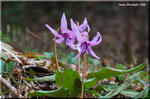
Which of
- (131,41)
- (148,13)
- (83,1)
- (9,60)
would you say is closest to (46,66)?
(9,60)

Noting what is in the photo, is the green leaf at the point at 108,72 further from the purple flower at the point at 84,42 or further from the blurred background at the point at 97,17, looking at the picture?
the blurred background at the point at 97,17

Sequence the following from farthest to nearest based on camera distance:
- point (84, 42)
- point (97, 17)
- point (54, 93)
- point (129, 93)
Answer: point (97, 17)
point (129, 93)
point (54, 93)
point (84, 42)

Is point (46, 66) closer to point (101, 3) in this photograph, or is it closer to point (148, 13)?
point (148, 13)

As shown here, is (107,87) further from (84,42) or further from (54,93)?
(84,42)

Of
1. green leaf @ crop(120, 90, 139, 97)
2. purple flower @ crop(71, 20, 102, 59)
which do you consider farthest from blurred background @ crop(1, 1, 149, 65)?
purple flower @ crop(71, 20, 102, 59)

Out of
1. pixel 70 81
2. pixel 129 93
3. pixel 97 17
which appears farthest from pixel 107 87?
pixel 97 17

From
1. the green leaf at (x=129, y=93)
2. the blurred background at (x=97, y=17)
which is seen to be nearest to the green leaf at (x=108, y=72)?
the green leaf at (x=129, y=93)

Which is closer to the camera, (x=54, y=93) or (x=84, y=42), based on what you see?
(x=84, y=42)

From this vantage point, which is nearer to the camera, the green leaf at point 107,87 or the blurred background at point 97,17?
the green leaf at point 107,87
